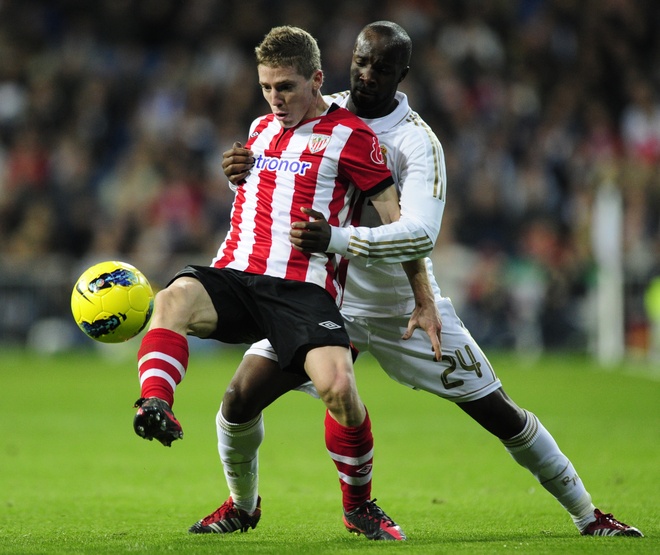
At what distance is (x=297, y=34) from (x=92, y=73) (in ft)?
46.2

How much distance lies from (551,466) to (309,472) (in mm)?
2694

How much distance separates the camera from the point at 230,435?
548 centimetres

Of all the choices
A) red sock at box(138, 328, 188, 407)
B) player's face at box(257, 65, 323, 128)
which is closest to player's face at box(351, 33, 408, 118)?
player's face at box(257, 65, 323, 128)

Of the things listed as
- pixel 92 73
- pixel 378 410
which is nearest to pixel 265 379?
pixel 378 410

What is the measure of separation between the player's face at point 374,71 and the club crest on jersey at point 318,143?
37 centimetres

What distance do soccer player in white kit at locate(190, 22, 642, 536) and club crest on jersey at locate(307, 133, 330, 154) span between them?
314mm

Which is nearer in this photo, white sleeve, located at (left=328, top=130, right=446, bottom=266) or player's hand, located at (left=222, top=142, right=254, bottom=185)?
white sleeve, located at (left=328, top=130, right=446, bottom=266)

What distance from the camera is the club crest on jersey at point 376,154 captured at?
5.20 meters

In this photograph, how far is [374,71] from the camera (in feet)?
17.8

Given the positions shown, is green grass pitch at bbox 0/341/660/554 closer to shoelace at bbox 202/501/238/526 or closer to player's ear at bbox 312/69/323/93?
shoelace at bbox 202/501/238/526

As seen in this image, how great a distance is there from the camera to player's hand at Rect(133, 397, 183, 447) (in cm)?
430

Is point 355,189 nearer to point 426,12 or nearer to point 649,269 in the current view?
point 649,269

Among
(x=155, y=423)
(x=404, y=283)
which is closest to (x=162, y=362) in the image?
(x=155, y=423)

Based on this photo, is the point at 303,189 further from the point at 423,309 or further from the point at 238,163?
the point at 423,309
